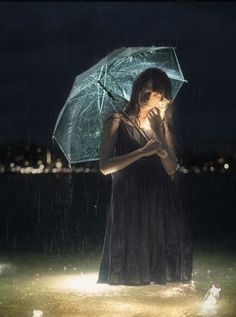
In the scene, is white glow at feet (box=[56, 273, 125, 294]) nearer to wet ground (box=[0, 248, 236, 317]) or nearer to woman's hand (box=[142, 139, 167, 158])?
wet ground (box=[0, 248, 236, 317])

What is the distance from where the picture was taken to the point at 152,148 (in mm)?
7676

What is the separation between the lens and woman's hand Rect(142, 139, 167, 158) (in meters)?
7.68

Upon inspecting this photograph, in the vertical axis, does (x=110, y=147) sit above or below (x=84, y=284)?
above

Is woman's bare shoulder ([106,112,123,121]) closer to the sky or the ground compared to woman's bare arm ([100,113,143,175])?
closer to the sky

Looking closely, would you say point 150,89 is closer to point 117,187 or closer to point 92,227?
A: point 117,187

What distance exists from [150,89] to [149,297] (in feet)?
6.75

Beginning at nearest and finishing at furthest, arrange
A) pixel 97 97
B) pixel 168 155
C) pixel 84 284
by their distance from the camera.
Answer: pixel 168 155, pixel 97 97, pixel 84 284

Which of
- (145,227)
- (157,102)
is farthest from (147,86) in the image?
(145,227)

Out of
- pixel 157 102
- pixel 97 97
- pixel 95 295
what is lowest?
pixel 95 295

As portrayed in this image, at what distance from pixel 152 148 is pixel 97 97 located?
100 cm

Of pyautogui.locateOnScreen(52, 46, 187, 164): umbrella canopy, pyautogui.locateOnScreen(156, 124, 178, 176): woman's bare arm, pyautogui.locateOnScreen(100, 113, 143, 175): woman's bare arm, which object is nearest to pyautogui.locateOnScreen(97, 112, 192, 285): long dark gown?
pyautogui.locateOnScreen(156, 124, 178, 176): woman's bare arm

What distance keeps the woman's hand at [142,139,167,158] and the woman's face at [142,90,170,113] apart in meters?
0.39

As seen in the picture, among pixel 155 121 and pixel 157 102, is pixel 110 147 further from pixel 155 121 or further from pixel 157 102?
pixel 157 102

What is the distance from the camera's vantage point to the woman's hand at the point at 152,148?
7.68 metres
